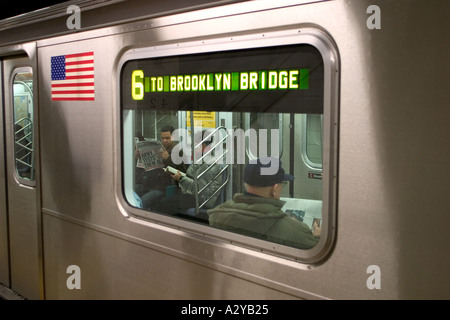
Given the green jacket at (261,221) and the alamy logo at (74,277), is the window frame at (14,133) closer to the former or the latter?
the alamy logo at (74,277)

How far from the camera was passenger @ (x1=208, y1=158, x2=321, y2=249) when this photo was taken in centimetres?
210

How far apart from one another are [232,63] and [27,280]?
282cm

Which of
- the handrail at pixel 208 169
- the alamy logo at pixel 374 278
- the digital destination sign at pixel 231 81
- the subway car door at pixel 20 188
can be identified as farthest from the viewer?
the subway car door at pixel 20 188

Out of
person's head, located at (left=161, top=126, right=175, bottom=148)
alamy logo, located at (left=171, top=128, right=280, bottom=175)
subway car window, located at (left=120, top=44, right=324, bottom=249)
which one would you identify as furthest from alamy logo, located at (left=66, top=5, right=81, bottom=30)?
alamy logo, located at (left=171, top=128, right=280, bottom=175)

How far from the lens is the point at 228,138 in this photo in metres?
2.33

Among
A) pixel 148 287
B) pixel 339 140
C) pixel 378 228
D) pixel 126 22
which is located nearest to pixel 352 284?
pixel 378 228

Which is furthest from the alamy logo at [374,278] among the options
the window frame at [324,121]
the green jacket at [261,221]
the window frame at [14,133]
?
the window frame at [14,133]

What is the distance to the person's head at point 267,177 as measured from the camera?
2211mm

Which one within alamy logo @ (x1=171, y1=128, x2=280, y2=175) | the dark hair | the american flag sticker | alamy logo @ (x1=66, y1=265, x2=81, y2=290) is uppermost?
the american flag sticker

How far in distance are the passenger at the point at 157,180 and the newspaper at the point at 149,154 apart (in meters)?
0.02

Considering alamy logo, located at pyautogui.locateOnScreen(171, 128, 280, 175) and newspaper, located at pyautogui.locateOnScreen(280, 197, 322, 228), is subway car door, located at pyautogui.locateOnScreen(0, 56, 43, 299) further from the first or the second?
newspaper, located at pyautogui.locateOnScreen(280, 197, 322, 228)

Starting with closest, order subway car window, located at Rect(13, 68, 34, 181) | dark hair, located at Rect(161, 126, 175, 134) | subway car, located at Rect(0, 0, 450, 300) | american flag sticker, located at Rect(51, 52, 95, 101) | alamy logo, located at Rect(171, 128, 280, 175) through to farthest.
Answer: subway car, located at Rect(0, 0, 450, 300)
alamy logo, located at Rect(171, 128, 280, 175)
dark hair, located at Rect(161, 126, 175, 134)
american flag sticker, located at Rect(51, 52, 95, 101)
subway car window, located at Rect(13, 68, 34, 181)

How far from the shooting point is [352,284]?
1.81m
